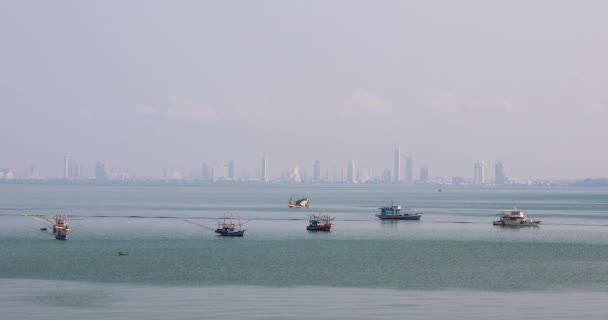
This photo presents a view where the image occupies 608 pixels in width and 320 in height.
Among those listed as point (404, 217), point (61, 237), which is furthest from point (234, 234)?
point (404, 217)

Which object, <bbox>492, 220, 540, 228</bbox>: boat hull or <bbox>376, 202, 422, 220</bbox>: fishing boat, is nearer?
<bbox>492, 220, 540, 228</bbox>: boat hull

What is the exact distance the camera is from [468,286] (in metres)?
64.9

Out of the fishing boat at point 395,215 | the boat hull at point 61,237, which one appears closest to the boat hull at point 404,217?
the fishing boat at point 395,215

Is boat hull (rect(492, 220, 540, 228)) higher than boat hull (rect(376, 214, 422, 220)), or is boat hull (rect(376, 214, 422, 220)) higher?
boat hull (rect(376, 214, 422, 220))

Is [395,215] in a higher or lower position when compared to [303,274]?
higher

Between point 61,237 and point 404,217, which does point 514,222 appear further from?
point 61,237

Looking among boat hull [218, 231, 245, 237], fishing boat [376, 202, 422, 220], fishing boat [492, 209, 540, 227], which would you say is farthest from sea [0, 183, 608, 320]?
fishing boat [376, 202, 422, 220]

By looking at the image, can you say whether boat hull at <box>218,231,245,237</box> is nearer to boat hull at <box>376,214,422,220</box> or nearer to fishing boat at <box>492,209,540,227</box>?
fishing boat at <box>492,209,540,227</box>

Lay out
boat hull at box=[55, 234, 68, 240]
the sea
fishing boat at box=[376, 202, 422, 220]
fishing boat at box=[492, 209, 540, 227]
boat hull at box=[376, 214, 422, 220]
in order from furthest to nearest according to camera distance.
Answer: fishing boat at box=[376, 202, 422, 220] → boat hull at box=[376, 214, 422, 220] → fishing boat at box=[492, 209, 540, 227] → boat hull at box=[55, 234, 68, 240] → the sea

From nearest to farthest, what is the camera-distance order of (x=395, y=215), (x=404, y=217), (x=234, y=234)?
(x=234, y=234), (x=404, y=217), (x=395, y=215)

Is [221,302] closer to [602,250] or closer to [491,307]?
[491,307]

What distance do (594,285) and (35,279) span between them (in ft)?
123

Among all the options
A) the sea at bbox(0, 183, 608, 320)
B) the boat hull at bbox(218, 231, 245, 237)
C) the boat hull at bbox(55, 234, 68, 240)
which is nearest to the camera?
the sea at bbox(0, 183, 608, 320)

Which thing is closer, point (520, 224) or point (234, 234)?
point (234, 234)
